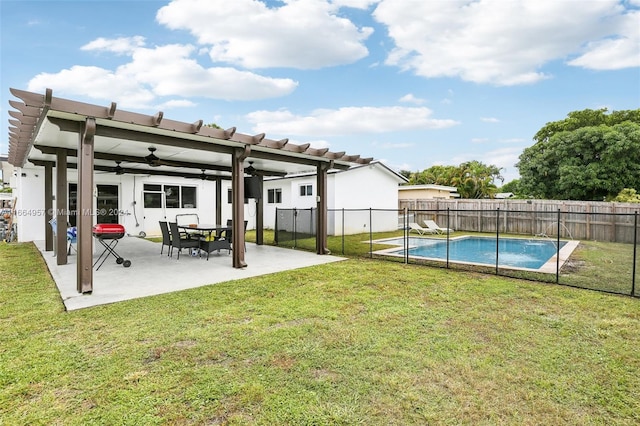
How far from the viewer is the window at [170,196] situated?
14.8m

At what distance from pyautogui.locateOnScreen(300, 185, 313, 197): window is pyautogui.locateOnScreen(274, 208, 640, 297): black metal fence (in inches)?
73.0

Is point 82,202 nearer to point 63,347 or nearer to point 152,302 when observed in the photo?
point 152,302

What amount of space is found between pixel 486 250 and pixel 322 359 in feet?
33.5

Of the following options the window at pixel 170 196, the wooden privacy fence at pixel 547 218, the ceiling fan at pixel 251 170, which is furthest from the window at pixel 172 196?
the wooden privacy fence at pixel 547 218

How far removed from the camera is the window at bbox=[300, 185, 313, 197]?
1630 centimetres

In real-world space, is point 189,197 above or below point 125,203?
above

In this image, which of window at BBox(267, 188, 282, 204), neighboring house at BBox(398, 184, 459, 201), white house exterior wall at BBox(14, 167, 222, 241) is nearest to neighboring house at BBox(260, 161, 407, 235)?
window at BBox(267, 188, 282, 204)

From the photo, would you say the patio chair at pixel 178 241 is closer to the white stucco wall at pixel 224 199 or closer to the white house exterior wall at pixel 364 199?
the white stucco wall at pixel 224 199

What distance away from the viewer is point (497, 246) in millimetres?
6418

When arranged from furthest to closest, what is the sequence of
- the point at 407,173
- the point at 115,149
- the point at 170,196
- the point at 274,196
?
the point at 407,173 < the point at 274,196 < the point at 170,196 < the point at 115,149

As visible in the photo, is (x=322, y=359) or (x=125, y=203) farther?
(x=125, y=203)

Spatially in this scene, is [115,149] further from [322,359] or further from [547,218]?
[547,218]

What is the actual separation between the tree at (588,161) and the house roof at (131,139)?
18.0 metres

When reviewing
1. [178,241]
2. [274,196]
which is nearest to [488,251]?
[178,241]
